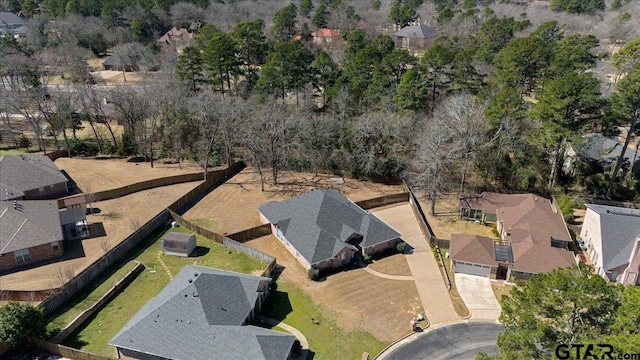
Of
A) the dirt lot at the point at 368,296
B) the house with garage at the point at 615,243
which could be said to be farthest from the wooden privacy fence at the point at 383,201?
the house with garage at the point at 615,243

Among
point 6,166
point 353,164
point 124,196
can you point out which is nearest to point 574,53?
point 353,164

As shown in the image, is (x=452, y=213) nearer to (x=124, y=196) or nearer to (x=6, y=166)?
(x=124, y=196)

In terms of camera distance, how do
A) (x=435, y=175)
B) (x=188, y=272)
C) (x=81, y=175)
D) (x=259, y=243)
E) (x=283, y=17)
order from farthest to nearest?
1. (x=283, y=17)
2. (x=81, y=175)
3. (x=435, y=175)
4. (x=259, y=243)
5. (x=188, y=272)

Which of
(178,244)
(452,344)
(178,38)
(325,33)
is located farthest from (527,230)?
(178,38)

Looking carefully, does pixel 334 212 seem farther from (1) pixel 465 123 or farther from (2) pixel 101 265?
(2) pixel 101 265

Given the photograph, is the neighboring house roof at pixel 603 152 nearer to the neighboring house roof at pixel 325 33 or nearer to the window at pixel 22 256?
the window at pixel 22 256

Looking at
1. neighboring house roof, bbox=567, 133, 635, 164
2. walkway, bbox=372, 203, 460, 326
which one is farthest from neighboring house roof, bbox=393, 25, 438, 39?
walkway, bbox=372, 203, 460, 326

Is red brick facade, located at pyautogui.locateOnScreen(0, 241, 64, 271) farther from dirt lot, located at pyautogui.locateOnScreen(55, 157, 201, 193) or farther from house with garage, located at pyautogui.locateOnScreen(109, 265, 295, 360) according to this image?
house with garage, located at pyautogui.locateOnScreen(109, 265, 295, 360)
